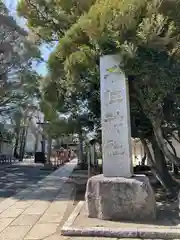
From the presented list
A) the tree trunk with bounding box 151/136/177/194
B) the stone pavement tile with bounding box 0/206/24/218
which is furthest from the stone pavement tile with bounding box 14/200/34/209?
the tree trunk with bounding box 151/136/177/194

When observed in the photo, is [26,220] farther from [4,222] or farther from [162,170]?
[162,170]

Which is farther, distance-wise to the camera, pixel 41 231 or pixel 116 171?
pixel 116 171

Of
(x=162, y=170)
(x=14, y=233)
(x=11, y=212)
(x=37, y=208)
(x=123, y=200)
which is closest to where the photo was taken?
(x=14, y=233)

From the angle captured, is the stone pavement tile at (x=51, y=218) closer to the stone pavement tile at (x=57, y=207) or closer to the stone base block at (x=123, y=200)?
the stone pavement tile at (x=57, y=207)

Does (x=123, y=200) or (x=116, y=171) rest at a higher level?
(x=116, y=171)

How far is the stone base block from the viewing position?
237 inches

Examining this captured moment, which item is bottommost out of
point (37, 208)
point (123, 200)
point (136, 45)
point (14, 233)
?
point (14, 233)

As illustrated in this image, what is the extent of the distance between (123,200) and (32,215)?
2.26 meters

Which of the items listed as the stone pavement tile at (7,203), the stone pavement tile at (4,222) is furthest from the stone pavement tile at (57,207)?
the stone pavement tile at (4,222)

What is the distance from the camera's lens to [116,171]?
6.55m

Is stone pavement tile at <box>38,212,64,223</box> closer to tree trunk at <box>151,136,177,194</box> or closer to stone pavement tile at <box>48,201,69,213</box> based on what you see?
stone pavement tile at <box>48,201,69,213</box>

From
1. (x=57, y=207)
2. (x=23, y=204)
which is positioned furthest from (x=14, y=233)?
(x=23, y=204)

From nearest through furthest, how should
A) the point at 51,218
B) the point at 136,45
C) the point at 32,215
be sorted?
1. the point at 136,45
2. the point at 51,218
3. the point at 32,215

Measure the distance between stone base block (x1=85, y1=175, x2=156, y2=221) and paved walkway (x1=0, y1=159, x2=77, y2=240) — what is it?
0.96 meters
